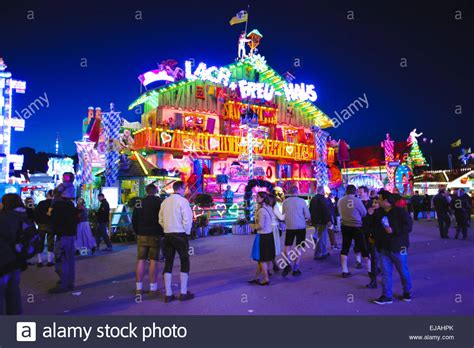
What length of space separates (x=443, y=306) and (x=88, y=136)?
65.6 feet

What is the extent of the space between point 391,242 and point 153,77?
17.8 m

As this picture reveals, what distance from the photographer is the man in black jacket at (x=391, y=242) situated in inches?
211

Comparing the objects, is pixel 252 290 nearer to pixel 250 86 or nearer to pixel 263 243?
pixel 263 243

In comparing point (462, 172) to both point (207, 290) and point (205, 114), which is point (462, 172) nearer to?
point (205, 114)

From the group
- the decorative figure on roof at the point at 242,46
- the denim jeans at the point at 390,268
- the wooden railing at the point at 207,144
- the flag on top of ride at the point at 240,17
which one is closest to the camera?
the denim jeans at the point at 390,268

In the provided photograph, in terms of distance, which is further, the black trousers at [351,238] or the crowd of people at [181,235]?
the black trousers at [351,238]

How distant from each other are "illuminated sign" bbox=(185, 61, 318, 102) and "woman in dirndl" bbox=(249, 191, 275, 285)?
15743 millimetres

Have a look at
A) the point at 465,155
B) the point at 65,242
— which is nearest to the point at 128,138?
the point at 65,242

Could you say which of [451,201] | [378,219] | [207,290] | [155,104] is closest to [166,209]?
[207,290]

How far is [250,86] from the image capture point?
931 inches

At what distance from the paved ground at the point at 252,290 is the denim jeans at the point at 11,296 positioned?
991mm

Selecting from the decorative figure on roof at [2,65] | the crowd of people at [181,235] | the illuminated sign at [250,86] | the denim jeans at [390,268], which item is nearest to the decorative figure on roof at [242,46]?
the illuminated sign at [250,86]

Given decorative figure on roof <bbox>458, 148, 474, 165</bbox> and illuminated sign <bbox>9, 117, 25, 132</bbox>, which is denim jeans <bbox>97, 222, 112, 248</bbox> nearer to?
illuminated sign <bbox>9, 117, 25, 132</bbox>

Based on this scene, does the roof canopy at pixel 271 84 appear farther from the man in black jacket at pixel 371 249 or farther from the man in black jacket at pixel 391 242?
the man in black jacket at pixel 391 242
